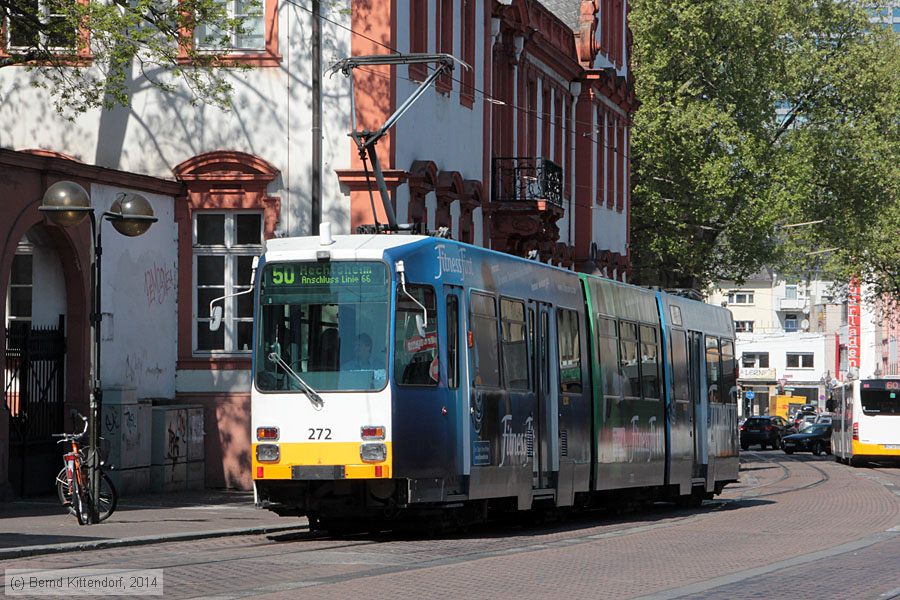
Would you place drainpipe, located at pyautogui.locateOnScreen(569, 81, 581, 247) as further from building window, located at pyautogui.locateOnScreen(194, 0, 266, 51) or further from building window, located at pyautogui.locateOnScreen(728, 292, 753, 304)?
building window, located at pyautogui.locateOnScreen(728, 292, 753, 304)

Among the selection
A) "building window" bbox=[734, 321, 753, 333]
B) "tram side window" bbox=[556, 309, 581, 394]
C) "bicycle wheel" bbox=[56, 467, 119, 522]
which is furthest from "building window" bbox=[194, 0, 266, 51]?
"building window" bbox=[734, 321, 753, 333]

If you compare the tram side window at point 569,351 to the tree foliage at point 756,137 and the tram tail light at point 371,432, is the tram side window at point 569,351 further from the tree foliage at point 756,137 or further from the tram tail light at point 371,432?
the tree foliage at point 756,137

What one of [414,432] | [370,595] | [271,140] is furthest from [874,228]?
[370,595]

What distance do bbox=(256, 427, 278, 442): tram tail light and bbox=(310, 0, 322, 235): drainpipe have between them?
9474 mm

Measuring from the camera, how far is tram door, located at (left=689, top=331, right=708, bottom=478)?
2758 cm

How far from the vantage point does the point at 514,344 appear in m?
20.1

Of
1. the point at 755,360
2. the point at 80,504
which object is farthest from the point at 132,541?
the point at 755,360

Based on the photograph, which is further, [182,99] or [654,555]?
[182,99]

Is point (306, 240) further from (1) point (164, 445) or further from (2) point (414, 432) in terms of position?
(1) point (164, 445)

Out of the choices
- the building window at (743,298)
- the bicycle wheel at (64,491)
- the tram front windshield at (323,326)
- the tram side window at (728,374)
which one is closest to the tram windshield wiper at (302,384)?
the tram front windshield at (323,326)

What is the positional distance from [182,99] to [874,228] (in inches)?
1470

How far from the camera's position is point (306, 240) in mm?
18219

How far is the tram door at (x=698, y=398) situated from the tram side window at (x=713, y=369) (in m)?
0.32

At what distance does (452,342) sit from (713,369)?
11540 mm
